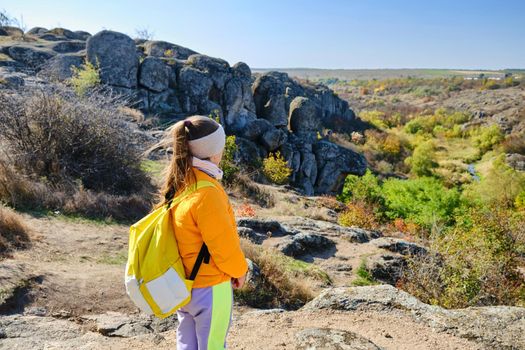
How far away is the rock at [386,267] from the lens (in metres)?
8.51

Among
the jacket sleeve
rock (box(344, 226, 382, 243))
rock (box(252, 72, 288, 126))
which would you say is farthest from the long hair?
rock (box(252, 72, 288, 126))

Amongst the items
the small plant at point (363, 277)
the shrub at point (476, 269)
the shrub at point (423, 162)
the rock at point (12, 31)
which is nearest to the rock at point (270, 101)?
the rock at point (12, 31)

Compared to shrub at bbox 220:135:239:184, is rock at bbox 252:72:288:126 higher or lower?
higher

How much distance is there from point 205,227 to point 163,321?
276cm

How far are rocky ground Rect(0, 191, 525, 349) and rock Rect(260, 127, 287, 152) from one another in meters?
17.1

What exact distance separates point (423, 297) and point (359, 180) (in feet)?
48.3

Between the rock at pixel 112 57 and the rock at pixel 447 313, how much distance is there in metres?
19.2

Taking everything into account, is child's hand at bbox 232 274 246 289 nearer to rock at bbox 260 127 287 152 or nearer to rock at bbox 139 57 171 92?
rock at bbox 260 127 287 152

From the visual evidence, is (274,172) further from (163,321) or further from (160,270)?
(160,270)

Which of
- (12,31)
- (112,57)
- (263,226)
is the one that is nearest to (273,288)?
(263,226)

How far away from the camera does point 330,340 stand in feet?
11.7

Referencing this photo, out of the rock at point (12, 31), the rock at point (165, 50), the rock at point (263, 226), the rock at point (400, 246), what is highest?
the rock at point (12, 31)

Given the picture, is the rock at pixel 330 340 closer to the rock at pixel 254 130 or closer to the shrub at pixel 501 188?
the rock at pixel 254 130

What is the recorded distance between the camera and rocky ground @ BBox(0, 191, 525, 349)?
3.79m
